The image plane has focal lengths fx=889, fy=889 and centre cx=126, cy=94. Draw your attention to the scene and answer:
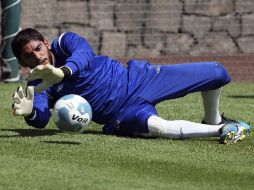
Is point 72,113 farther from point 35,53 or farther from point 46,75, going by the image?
point 35,53

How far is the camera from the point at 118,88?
7.25m

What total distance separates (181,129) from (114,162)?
1.10 meters

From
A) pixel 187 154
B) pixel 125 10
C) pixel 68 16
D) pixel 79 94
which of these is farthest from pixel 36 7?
pixel 187 154

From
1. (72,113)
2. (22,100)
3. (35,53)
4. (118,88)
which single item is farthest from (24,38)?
(118,88)

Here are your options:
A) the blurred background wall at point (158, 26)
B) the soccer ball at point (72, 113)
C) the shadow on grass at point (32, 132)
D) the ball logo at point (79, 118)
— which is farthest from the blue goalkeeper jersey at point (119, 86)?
the blurred background wall at point (158, 26)

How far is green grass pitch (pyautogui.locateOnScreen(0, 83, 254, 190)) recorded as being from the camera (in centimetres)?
525

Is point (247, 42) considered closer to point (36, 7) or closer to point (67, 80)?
point (36, 7)

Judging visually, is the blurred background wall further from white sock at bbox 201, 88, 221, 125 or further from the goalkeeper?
the goalkeeper

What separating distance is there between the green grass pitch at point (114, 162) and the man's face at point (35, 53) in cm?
61

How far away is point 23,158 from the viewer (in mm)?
6062

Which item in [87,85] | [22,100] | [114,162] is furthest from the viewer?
[87,85]

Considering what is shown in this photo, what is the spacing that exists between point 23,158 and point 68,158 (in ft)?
1.00

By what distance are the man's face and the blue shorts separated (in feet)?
2.54

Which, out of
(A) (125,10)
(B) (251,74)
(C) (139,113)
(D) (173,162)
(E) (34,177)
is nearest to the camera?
(E) (34,177)
